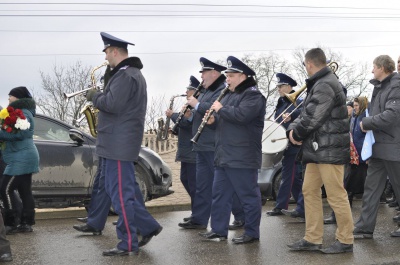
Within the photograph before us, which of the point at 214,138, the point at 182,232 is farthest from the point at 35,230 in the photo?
the point at 214,138

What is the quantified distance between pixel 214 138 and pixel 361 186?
3265mm

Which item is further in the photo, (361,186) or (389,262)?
(361,186)

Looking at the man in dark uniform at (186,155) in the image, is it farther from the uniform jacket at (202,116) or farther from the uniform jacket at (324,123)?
the uniform jacket at (324,123)

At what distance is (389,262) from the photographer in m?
6.97

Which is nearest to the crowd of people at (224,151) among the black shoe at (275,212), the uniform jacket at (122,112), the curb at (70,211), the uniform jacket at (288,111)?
the uniform jacket at (122,112)

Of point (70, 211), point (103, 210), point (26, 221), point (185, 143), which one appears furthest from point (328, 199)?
point (70, 211)

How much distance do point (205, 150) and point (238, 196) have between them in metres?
1.00

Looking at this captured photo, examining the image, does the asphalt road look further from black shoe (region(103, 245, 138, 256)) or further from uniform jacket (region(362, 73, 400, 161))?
uniform jacket (region(362, 73, 400, 161))

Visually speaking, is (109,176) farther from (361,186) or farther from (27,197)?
(361,186)

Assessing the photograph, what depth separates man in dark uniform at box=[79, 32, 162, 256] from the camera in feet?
23.5

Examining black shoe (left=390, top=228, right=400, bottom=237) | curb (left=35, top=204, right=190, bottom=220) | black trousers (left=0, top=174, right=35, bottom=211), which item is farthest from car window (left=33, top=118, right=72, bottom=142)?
black shoe (left=390, top=228, right=400, bottom=237)

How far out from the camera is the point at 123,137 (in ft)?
23.6

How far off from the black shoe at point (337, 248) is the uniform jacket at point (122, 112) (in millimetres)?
2025

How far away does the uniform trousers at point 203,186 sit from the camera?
8.89 metres
